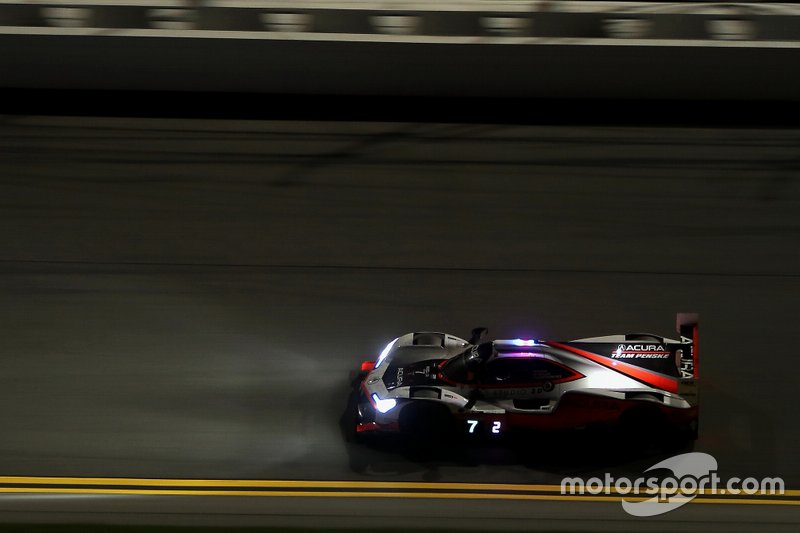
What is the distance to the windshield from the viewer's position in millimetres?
5770

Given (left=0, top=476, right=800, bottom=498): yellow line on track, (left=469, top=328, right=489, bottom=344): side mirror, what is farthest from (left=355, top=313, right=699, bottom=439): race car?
(left=0, top=476, right=800, bottom=498): yellow line on track

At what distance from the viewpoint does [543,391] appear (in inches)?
223

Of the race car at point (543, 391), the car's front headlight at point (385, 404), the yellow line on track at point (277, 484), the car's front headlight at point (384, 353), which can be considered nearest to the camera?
the race car at point (543, 391)

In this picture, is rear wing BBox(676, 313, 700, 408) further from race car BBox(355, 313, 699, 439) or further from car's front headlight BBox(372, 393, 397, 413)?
car's front headlight BBox(372, 393, 397, 413)

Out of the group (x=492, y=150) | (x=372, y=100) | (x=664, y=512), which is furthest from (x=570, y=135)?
(x=664, y=512)

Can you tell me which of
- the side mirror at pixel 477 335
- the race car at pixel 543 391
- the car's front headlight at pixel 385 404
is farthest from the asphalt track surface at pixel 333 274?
the car's front headlight at pixel 385 404

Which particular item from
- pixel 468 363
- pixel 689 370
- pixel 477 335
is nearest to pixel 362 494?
pixel 468 363

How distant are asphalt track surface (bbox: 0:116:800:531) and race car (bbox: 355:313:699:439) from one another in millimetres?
362

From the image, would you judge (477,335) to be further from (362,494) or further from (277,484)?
(277,484)

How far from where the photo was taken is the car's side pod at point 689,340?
5781mm

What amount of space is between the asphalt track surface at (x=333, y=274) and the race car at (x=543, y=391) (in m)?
0.36

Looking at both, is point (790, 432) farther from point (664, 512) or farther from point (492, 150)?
point (492, 150)

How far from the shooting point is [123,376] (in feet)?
20.9

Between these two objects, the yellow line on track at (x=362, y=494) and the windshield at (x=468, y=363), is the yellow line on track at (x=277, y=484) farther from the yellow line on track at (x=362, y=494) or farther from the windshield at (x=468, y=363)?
the windshield at (x=468, y=363)
